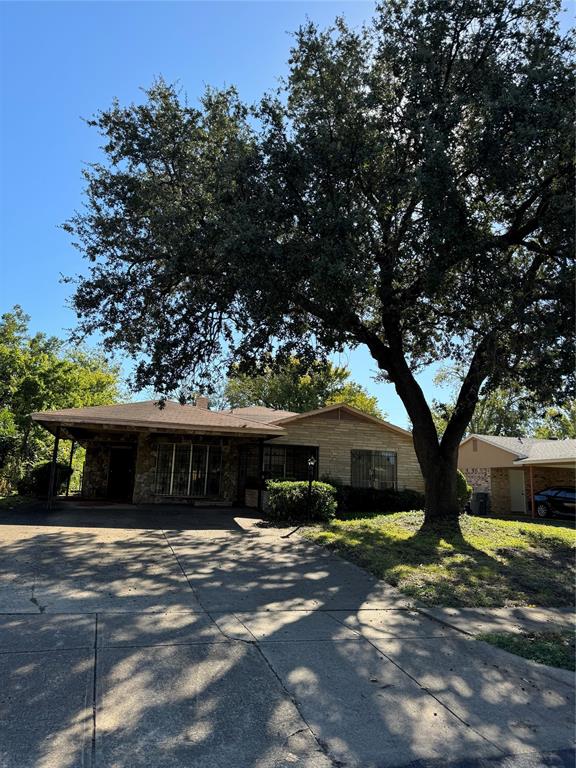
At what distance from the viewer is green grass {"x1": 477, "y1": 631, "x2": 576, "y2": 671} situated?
485 cm

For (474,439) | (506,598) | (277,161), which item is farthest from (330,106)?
(474,439)

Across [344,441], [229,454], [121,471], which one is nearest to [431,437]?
[344,441]

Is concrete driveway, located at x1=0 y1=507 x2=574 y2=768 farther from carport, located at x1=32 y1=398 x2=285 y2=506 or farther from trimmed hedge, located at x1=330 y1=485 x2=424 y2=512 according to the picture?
trimmed hedge, located at x1=330 y1=485 x2=424 y2=512

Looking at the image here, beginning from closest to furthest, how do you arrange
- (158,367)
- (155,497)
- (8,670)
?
(8,670) < (158,367) < (155,497)

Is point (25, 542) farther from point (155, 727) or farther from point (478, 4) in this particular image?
point (478, 4)

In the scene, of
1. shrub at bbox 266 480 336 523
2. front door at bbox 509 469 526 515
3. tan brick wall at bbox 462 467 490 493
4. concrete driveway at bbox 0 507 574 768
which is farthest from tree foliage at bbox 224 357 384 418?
concrete driveway at bbox 0 507 574 768

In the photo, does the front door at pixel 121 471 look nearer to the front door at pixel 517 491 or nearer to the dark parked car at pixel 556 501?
the dark parked car at pixel 556 501

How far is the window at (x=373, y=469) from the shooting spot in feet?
65.7

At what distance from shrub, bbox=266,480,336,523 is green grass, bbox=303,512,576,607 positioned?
1.99 feet

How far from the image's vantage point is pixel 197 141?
12.0m

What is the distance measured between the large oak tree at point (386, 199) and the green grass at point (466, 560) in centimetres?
163

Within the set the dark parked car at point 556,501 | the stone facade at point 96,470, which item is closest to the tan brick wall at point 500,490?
the dark parked car at point 556,501

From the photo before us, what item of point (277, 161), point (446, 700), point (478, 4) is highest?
point (478, 4)

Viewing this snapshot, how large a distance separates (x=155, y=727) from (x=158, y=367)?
34.1ft
